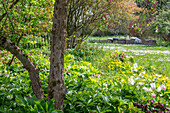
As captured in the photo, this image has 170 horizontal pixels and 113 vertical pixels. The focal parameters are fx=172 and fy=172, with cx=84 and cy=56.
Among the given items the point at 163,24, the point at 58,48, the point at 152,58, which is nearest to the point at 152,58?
the point at 152,58

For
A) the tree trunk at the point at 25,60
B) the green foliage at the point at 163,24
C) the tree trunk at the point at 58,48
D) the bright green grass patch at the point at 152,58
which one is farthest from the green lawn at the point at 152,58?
the green foliage at the point at 163,24

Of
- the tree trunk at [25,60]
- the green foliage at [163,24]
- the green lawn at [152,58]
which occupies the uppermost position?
the green foliage at [163,24]

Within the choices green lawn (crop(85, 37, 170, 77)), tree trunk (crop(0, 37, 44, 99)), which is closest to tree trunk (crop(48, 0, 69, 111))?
tree trunk (crop(0, 37, 44, 99))

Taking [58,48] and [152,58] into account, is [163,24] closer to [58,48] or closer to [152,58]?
[152,58]

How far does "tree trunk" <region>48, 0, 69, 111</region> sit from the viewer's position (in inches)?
85.0

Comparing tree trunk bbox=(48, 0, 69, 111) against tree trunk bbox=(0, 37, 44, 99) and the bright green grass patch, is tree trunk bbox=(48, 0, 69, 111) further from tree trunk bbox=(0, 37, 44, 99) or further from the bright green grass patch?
the bright green grass patch

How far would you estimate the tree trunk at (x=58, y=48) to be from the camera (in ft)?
7.08

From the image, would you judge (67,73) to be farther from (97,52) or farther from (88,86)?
(97,52)

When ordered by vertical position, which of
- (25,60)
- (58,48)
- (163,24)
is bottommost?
(25,60)

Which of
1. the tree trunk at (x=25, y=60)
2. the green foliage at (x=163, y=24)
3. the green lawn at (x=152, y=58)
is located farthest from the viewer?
the green foliage at (x=163, y=24)

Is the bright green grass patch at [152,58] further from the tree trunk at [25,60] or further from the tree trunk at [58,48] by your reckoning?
the tree trunk at [25,60]

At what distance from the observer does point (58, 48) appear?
2.18 meters

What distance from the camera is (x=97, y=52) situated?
8031 millimetres

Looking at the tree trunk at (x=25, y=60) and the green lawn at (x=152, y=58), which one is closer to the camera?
the tree trunk at (x=25, y=60)
